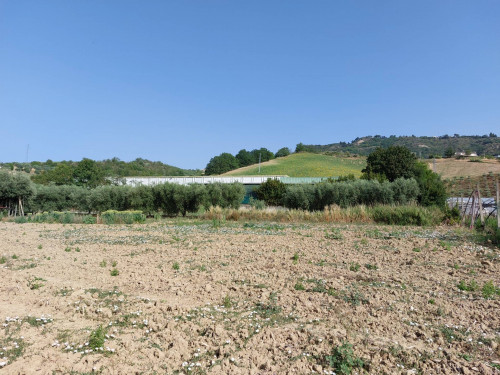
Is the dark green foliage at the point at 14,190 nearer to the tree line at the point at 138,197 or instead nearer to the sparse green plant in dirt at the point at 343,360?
the tree line at the point at 138,197

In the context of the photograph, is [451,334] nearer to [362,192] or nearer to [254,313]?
[254,313]

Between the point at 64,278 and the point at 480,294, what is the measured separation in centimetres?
832

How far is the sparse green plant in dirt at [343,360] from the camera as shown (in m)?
4.09

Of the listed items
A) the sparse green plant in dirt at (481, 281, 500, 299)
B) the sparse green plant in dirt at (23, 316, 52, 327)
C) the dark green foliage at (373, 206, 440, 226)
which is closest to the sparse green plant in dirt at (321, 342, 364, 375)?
the sparse green plant in dirt at (481, 281, 500, 299)

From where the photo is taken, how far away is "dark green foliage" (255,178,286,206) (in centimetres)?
3434

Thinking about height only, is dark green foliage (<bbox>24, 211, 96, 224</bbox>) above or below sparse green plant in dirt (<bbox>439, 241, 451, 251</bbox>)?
above

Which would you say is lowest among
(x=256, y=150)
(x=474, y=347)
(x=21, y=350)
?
(x=474, y=347)

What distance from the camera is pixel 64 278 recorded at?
8117 millimetres

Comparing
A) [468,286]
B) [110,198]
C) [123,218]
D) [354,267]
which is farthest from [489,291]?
[110,198]

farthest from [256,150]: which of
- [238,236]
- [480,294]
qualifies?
[480,294]

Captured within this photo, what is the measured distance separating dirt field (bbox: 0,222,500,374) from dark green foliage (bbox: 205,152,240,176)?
87.1 metres

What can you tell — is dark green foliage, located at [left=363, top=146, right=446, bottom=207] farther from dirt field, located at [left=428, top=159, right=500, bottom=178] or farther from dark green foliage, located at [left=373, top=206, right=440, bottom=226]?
dirt field, located at [left=428, top=159, right=500, bottom=178]

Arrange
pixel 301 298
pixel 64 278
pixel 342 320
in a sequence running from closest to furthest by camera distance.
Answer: pixel 342 320, pixel 301 298, pixel 64 278

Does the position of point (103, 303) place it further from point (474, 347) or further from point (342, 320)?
point (474, 347)
